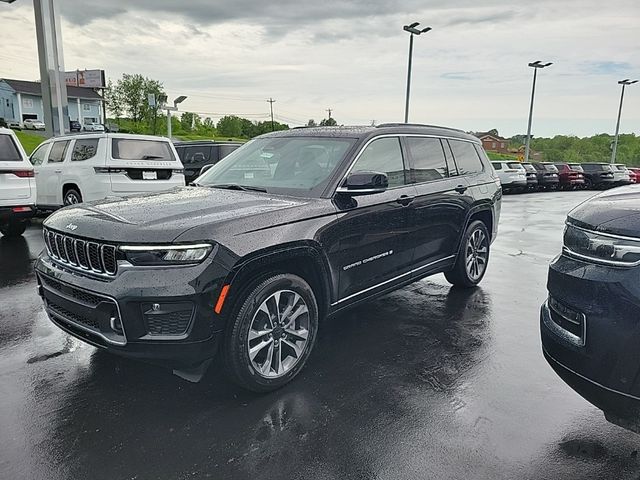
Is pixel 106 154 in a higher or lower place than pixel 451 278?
higher

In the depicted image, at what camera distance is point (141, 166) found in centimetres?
910

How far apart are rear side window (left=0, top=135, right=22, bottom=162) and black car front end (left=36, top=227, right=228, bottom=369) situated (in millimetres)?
5810

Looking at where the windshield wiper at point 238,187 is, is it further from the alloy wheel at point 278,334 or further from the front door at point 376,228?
the alloy wheel at point 278,334

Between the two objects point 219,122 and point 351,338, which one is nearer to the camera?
point 351,338

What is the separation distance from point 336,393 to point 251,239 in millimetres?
1235

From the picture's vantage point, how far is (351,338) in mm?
4367

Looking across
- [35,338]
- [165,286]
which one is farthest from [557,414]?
[35,338]

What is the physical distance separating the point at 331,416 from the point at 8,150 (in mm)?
7168

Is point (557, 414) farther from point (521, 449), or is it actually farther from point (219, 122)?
point (219, 122)

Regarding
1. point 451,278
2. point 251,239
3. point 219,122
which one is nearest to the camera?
point 251,239

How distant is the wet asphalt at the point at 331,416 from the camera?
2617 millimetres

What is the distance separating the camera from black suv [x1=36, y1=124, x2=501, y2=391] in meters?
2.87

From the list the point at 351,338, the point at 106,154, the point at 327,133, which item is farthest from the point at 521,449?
the point at 106,154

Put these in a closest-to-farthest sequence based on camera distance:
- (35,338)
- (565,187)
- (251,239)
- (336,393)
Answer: (251,239) < (336,393) < (35,338) < (565,187)
